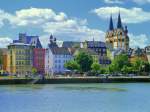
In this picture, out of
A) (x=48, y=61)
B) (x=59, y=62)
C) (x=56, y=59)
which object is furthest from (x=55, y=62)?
(x=48, y=61)

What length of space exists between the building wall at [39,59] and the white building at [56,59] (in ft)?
11.3

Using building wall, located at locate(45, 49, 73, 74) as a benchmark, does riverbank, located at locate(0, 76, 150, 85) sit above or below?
below

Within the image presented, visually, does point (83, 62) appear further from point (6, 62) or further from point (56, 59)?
point (6, 62)

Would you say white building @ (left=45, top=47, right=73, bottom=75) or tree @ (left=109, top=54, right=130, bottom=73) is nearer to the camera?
tree @ (left=109, top=54, right=130, bottom=73)

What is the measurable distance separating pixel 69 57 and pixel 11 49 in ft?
58.4

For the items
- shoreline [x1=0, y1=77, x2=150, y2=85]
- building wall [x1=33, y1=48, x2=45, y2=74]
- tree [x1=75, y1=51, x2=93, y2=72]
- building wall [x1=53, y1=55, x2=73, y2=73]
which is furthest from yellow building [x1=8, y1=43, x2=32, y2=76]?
shoreline [x1=0, y1=77, x2=150, y2=85]

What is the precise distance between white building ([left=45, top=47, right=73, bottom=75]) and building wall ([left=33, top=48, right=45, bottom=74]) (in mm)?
3431

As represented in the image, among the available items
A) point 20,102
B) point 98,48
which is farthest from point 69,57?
point 20,102

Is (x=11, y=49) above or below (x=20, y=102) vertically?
above

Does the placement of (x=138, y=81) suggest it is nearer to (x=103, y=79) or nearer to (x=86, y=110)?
(x=103, y=79)

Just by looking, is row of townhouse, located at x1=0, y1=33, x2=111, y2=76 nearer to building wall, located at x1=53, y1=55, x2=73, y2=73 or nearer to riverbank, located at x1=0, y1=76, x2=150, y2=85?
building wall, located at x1=53, y1=55, x2=73, y2=73

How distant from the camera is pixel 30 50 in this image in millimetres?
173625

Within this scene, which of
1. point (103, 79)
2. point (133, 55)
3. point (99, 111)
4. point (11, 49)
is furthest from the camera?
point (133, 55)

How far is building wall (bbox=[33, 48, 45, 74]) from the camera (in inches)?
6954
